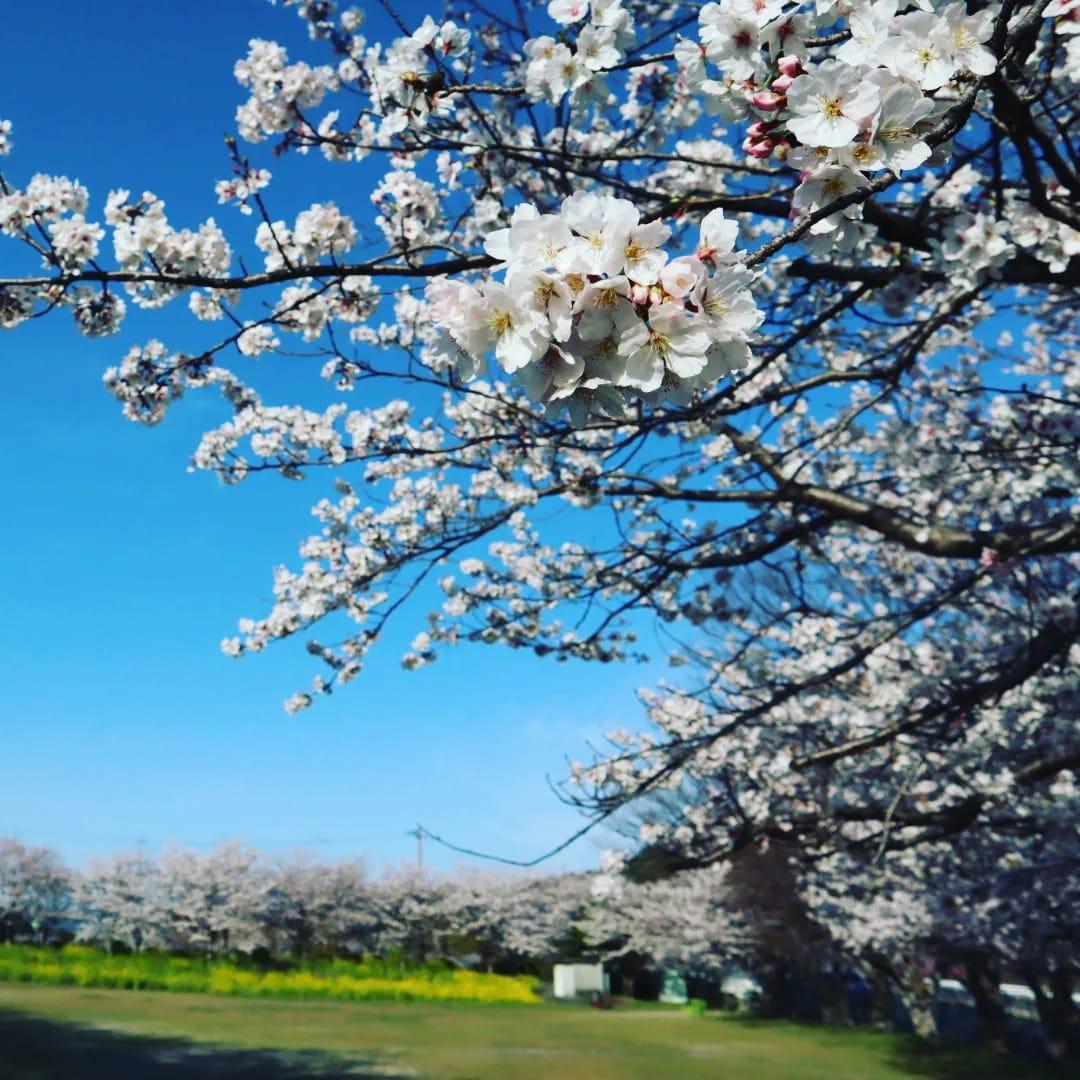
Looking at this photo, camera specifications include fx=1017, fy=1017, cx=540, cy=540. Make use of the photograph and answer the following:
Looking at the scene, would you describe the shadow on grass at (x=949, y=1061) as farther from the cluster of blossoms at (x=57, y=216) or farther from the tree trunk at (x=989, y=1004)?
the cluster of blossoms at (x=57, y=216)

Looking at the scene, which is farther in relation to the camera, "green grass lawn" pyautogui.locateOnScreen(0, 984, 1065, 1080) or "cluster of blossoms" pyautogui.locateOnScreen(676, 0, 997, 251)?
"green grass lawn" pyautogui.locateOnScreen(0, 984, 1065, 1080)

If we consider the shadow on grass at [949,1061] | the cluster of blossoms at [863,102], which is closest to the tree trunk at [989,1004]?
the shadow on grass at [949,1061]

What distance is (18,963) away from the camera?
24875mm

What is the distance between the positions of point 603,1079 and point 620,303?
455 inches

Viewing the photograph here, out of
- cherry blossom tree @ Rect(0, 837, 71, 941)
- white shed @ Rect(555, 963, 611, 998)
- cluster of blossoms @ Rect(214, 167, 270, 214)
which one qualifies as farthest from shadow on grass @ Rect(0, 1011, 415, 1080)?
cherry blossom tree @ Rect(0, 837, 71, 941)

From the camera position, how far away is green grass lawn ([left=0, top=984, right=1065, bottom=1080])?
10.8 m

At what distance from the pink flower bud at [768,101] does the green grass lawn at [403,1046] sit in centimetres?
1019

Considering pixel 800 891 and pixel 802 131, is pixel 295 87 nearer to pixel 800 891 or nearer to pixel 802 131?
pixel 802 131

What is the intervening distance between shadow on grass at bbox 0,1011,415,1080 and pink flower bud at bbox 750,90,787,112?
10193 mm

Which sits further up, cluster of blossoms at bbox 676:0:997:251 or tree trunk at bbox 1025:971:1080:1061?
cluster of blossoms at bbox 676:0:997:251

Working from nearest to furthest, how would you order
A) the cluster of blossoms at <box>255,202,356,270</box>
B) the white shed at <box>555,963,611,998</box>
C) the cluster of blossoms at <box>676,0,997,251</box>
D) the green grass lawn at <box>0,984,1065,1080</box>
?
the cluster of blossoms at <box>676,0,997,251</box>, the cluster of blossoms at <box>255,202,356,270</box>, the green grass lawn at <box>0,984,1065,1080</box>, the white shed at <box>555,963,611,998</box>

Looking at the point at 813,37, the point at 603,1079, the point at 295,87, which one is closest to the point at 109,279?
A: the point at 295,87

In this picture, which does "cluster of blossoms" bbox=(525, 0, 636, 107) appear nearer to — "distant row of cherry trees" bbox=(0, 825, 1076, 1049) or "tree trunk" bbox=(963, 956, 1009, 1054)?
"tree trunk" bbox=(963, 956, 1009, 1054)

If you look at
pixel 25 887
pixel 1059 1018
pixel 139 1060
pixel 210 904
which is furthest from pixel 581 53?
pixel 25 887
